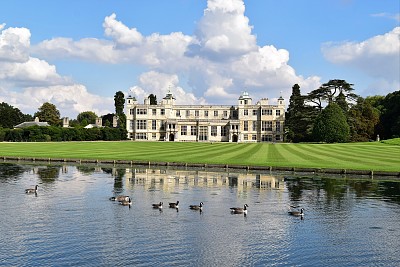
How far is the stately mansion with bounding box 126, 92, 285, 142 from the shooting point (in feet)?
370

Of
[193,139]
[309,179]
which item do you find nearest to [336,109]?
[193,139]

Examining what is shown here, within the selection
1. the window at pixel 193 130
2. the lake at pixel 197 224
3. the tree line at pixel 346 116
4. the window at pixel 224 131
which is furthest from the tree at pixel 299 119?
the lake at pixel 197 224

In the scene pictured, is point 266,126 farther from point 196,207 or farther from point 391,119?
point 196,207

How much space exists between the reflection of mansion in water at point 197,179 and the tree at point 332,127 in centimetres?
5215

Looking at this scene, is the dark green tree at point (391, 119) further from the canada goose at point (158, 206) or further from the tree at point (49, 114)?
the tree at point (49, 114)

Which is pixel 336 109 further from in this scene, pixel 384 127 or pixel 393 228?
pixel 393 228

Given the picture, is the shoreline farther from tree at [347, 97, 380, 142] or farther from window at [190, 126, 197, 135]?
window at [190, 126, 197, 135]

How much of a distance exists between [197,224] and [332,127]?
235 ft

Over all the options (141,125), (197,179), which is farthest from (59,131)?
(197,179)

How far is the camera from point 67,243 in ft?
54.0

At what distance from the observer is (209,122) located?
11288cm

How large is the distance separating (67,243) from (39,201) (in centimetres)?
859

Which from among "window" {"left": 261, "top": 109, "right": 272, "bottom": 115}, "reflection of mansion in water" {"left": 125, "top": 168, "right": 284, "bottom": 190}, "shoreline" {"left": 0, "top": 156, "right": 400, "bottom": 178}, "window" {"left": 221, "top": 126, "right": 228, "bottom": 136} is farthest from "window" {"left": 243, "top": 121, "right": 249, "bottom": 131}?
"reflection of mansion in water" {"left": 125, "top": 168, "right": 284, "bottom": 190}

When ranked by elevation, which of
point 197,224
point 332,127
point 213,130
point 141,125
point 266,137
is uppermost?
point 141,125
